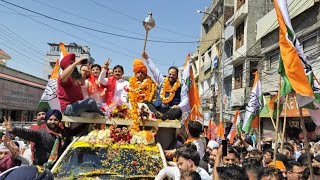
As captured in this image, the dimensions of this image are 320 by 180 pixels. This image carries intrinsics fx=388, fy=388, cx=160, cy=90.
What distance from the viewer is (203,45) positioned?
44125mm

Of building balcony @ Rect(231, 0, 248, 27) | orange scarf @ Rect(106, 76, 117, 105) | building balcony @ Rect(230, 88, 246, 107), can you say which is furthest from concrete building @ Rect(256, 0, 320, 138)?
orange scarf @ Rect(106, 76, 117, 105)

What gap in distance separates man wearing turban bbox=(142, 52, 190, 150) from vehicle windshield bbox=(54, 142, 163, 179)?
2.44 feet

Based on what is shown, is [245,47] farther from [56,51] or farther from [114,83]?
[56,51]

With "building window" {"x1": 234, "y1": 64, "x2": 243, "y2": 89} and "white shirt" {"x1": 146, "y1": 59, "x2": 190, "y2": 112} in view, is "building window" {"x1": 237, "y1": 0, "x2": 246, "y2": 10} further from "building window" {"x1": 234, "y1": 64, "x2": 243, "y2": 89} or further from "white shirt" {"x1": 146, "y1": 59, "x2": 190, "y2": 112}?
"white shirt" {"x1": 146, "y1": 59, "x2": 190, "y2": 112}

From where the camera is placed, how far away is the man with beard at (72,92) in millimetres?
5242

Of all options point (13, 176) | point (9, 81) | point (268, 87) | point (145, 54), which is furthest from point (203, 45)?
point (13, 176)

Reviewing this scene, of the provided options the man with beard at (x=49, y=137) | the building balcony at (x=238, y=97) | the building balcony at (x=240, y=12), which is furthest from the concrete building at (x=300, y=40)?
the man with beard at (x=49, y=137)

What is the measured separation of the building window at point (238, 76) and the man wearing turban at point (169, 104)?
21.9 m

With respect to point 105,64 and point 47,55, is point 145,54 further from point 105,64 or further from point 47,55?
point 47,55

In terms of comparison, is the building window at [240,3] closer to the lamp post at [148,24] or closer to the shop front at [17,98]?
the shop front at [17,98]

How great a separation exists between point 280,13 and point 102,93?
335 cm

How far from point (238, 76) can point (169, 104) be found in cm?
2303

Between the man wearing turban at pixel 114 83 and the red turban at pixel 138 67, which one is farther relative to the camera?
the man wearing turban at pixel 114 83

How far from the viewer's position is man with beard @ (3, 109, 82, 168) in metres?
5.03
